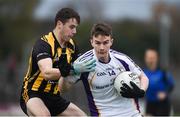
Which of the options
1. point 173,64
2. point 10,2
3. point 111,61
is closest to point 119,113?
point 111,61

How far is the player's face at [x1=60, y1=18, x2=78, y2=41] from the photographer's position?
919 centimetres

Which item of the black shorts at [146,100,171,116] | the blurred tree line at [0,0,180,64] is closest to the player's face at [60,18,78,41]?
the black shorts at [146,100,171,116]

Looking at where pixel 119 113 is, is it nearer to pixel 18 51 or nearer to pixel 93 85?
pixel 93 85

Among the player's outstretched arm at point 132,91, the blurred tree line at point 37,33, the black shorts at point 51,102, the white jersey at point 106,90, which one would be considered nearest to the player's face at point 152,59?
the black shorts at point 51,102

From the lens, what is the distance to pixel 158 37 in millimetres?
52312

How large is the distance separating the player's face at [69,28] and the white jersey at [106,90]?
1.71 feet

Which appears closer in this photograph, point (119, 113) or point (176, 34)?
point (119, 113)

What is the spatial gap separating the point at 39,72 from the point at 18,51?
37.6 metres

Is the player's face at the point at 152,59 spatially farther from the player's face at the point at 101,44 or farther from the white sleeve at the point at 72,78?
the player's face at the point at 101,44

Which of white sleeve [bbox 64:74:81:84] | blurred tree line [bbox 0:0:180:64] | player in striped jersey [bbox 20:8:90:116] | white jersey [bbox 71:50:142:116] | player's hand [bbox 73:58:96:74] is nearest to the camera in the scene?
player's hand [bbox 73:58:96:74]

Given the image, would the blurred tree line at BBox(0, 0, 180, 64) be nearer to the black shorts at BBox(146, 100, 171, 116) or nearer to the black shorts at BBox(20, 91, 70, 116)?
the black shorts at BBox(146, 100, 171, 116)

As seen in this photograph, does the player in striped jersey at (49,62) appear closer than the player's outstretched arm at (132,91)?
No

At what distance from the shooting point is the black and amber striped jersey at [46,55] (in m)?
9.12

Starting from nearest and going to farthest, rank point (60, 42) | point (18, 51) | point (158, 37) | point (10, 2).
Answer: point (60, 42)
point (10, 2)
point (18, 51)
point (158, 37)
